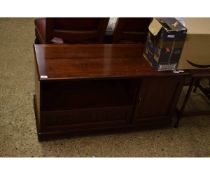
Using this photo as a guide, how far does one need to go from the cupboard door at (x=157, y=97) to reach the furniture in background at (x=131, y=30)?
0.47 m

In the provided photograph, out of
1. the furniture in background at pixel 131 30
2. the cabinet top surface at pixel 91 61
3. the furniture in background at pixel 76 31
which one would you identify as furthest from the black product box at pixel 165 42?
the furniture in background at pixel 76 31

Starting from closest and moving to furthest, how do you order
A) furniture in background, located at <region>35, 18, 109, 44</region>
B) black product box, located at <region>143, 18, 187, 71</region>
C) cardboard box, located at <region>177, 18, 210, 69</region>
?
black product box, located at <region>143, 18, 187, 71</region> → cardboard box, located at <region>177, 18, 210, 69</region> → furniture in background, located at <region>35, 18, 109, 44</region>

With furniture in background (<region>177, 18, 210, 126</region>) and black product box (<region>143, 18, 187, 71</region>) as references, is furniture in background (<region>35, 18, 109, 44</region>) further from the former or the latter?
furniture in background (<region>177, 18, 210, 126</region>)

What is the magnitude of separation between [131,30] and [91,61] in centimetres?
47

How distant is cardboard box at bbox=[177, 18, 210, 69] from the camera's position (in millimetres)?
1799

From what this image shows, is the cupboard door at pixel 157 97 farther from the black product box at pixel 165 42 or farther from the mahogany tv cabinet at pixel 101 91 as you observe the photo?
the black product box at pixel 165 42

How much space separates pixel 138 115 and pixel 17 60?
141cm

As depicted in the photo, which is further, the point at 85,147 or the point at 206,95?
the point at 206,95

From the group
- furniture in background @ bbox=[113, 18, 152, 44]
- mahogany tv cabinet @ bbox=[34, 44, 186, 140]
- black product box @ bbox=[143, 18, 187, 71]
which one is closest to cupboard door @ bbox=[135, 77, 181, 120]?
mahogany tv cabinet @ bbox=[34, 44, 186, 140]

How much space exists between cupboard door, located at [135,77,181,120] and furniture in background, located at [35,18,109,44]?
1.73 feet

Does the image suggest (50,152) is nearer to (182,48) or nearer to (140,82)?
(140,82)
